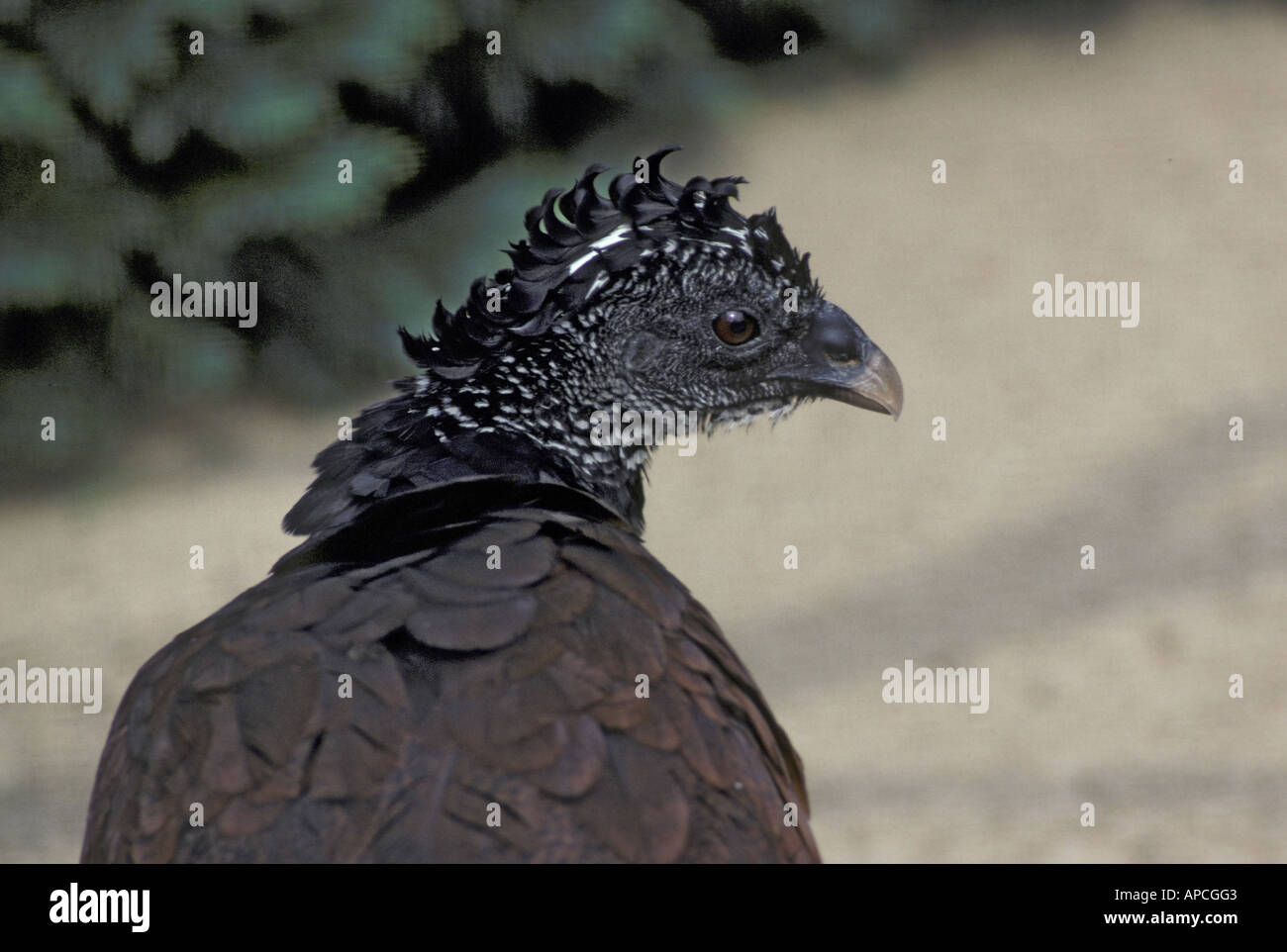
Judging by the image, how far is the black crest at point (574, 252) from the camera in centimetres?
231

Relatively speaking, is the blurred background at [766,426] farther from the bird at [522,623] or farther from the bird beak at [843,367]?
the bird at [522,623]

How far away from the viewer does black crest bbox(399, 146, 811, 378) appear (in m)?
2.31

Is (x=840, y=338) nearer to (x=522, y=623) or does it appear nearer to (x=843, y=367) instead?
(x=843, y=367)

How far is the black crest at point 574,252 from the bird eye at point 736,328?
0.11m

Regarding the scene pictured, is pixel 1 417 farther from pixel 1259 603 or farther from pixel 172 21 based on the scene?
pixel 1259 603

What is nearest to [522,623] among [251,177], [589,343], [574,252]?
[589,343]

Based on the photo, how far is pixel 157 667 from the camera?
209 cm

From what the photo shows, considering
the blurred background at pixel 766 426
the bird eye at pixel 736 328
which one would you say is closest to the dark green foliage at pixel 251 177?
the blurred background at pixel 766 426

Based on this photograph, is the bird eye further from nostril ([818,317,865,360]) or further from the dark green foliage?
the dark green foliage

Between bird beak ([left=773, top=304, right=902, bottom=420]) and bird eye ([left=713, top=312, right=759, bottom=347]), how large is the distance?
0.11 metres

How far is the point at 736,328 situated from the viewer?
2480 mm

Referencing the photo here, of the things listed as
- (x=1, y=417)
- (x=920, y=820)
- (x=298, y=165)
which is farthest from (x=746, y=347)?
(x=1, y=417)

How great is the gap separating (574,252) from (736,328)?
Result: 35 centimetres

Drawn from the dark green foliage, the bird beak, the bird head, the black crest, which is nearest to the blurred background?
the dark green foliage
